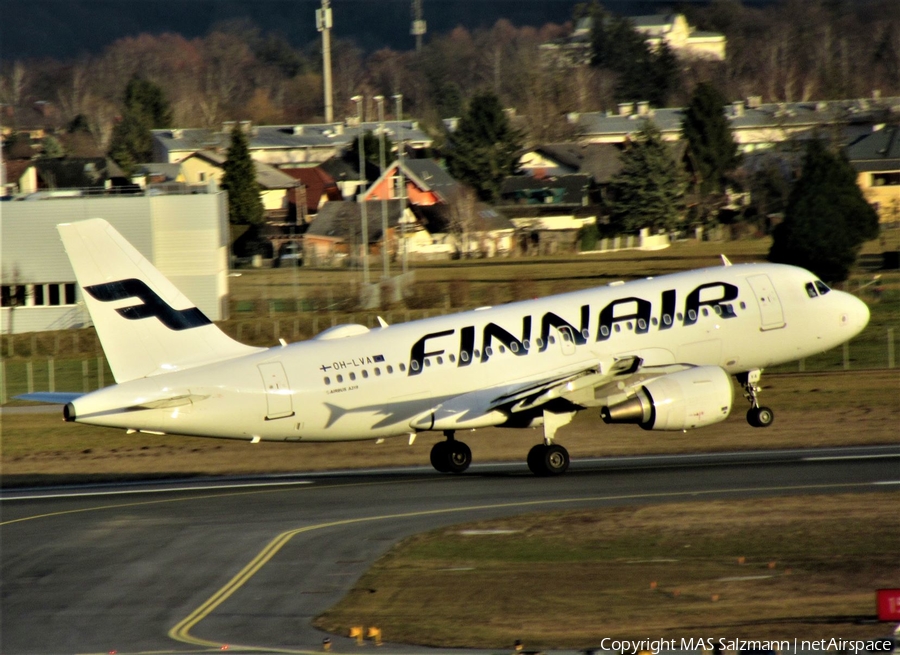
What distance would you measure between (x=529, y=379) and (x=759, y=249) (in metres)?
67.6

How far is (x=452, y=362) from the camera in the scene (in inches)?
1457

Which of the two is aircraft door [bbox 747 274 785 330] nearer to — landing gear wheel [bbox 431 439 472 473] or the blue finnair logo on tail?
landing gear wheel [bbox 431 439 472 473]

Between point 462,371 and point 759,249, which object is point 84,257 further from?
point 759,249

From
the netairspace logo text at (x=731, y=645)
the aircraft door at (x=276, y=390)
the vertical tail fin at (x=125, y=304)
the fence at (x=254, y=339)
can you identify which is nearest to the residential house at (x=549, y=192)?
the fence at (x=254, y=339)

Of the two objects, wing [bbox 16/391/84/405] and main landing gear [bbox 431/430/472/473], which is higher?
wing [bbox 16/391/84/405]

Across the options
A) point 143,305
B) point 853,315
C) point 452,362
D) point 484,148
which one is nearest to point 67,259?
point 143,305

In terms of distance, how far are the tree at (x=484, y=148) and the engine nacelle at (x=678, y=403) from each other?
4106 inches

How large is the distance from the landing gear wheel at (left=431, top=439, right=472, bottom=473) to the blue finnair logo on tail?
30.3 feet

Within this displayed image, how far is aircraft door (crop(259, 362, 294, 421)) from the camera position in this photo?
3478 cm

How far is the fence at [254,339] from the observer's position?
59.0m

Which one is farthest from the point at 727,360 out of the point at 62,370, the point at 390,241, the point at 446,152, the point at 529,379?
the point at 446,152

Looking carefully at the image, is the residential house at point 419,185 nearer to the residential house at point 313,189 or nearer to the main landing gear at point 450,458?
the residential house at point 313,189

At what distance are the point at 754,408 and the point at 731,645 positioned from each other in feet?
69.2

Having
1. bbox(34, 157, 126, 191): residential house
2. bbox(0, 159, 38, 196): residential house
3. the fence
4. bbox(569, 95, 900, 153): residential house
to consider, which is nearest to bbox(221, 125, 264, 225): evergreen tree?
bbox(34, 157, 126, 191): residential house
